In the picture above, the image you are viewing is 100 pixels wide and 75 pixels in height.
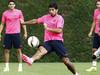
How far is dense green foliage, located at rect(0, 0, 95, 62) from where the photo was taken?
53.0 feet

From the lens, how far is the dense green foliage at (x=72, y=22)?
53.0ft

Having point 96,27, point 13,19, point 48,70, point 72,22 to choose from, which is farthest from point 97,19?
point 72,22

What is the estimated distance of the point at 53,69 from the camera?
1350cm

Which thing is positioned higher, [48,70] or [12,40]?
[12,40]

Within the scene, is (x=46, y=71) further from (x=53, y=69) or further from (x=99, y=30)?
(x=99, y=30)

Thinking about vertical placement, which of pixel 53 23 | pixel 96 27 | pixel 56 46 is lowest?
pixel 96 27

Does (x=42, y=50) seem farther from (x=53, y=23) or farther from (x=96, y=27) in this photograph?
(x=96, y=27)

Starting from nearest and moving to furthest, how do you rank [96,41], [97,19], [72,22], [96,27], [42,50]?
[42,50], [97,19], [96,27], [96,41], [72,22]

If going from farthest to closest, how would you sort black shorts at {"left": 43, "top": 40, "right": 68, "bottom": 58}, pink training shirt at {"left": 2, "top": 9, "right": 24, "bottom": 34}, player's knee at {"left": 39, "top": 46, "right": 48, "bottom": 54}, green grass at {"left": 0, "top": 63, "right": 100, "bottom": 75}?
pink training shirt at {"left": 2, "top": 9, "right": 24, "bottom": 34} < green grass at {"left": 0, "top": 63, "right": 100, "bottom": 75} < black shorts at {"left": 43, "top": 40, "right": 68, "bottom": 58} < player's knee at {"left": 39, "top": 46, "right": 48, "bottom": 54}

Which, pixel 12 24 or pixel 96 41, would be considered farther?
pixel 96 41

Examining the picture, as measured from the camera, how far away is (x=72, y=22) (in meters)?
16.3

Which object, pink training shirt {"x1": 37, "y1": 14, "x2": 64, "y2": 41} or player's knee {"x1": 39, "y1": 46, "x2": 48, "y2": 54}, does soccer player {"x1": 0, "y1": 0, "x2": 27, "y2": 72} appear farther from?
player's knee {"x1": 39, "y1": 46, "x2": 48, "y2": 54}

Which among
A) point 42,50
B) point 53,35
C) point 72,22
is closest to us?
point 42,50

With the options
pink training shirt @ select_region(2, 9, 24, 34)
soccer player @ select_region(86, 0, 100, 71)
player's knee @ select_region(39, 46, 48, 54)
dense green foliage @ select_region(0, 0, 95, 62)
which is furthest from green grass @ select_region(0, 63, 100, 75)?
dense green foliage @ select_region(0, 0, 95, 62)
